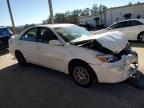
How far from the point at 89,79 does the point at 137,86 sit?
115cm

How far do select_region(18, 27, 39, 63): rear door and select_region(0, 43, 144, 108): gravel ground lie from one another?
2.41 feet

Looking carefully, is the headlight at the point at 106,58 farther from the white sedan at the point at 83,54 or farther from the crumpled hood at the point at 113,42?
the crumpled hood at the point at 113,42

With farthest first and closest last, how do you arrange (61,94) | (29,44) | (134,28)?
(134,28)
(29,44)
(61,94)

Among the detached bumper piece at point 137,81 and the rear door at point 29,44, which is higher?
the rear door at point 29,44

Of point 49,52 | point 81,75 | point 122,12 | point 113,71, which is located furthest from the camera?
point 122,12

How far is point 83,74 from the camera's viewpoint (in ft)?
15.8

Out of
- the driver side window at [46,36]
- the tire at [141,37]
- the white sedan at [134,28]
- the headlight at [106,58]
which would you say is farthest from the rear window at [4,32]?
the headlight at [106,58]

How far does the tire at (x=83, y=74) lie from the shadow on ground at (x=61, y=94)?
0.51 ft

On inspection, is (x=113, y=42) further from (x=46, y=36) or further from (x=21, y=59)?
(x=21, y=59)

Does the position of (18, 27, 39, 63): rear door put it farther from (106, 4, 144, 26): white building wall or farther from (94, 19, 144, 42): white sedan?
(106, 4, 144, 26): white building wall

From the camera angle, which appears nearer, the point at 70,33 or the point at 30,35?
the point at 70,33

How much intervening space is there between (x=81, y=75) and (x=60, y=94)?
0.68 m

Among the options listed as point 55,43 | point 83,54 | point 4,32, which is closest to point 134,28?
point 55,43

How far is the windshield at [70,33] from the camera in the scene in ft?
17.7
